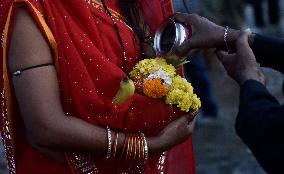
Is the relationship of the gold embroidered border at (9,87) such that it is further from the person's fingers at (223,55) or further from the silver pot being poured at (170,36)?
the person's fingers at (223,55)

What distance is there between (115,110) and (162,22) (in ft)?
1.66

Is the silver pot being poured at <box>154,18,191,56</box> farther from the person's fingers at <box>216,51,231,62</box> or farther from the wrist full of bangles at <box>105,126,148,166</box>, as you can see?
the wrist full of bangles at <box>105,126,148,166</box>

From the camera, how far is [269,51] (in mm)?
2312

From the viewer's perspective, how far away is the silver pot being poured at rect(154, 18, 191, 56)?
7.87 feet

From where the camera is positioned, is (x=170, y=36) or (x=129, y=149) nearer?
(x=129, y=149)

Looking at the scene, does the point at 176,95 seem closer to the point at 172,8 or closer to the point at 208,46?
the point at 208,46

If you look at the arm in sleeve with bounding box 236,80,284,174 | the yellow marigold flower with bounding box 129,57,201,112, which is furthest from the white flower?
the arm in sleeve with bounding box 236,80,284,174

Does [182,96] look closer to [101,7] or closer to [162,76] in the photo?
[162,76]

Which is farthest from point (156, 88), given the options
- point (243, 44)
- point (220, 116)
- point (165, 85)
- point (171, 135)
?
point (220, 116)

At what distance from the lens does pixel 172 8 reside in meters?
2.69

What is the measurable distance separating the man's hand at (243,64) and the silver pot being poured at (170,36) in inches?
8.1

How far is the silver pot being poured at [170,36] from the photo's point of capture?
7.87 feet

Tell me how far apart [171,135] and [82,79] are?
0.43 meters

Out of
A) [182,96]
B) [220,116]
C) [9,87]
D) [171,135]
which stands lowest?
[220,116]
